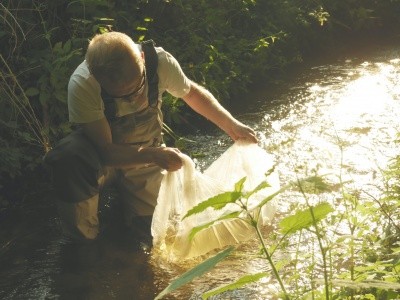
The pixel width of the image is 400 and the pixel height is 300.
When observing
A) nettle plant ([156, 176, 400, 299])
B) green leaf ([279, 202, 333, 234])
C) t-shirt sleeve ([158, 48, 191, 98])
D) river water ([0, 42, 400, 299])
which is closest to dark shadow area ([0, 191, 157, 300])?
river water ([0, 42, 400, 299])

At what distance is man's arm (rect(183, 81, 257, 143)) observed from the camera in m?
3.13

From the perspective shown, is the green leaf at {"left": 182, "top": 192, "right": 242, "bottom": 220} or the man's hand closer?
the green leaf at {"left": 182, "top": 192, "right": 242, "bottom": 220}

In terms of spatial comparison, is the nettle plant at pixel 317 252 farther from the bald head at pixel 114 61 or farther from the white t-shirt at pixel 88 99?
the white t-shirt at pixel 88 99

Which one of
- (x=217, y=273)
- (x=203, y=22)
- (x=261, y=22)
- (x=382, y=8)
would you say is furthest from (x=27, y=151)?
(x=382, y=8)

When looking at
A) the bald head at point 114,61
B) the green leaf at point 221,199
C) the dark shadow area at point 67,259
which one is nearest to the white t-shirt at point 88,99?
the bald head at point 114,61

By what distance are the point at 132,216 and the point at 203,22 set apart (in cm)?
243

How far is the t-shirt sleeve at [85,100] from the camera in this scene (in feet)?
9.12

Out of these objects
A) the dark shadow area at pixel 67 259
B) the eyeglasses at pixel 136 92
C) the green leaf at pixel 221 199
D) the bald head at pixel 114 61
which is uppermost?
the bald head at pixel 114 61

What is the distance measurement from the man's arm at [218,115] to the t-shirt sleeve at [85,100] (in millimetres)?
589

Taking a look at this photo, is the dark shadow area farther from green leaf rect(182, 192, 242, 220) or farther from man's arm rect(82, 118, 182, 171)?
green leaf rect(182, 192, 242, 220)

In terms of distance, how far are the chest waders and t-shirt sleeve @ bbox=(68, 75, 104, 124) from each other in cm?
5

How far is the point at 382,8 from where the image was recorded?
7.29m

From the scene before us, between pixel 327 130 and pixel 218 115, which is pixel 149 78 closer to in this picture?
pixel 218 115

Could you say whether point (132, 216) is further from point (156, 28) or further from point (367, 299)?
point (156, 28)
